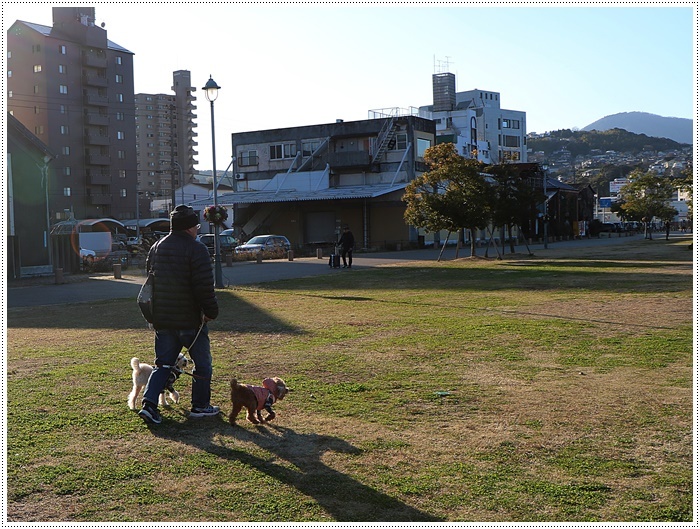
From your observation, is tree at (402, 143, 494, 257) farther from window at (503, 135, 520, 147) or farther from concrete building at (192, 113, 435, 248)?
window at (503, 135, 520, 147)

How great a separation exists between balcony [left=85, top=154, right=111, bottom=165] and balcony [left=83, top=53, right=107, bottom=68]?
7993 mm

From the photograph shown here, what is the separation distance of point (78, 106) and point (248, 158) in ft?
63.9

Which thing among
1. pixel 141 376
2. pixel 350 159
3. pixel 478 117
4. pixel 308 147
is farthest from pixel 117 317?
pixel 478 117

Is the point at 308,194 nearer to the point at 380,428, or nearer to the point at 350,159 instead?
the point at 350,159

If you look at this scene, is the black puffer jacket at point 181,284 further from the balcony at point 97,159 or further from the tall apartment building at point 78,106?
the balcony at point 97,159

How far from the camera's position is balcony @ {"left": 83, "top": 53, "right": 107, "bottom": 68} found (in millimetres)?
70375

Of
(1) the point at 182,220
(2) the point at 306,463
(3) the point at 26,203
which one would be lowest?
(2) the point at 306,463

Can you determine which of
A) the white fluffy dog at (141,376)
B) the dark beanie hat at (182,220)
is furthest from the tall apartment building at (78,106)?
the dark beanie hat at (182,220)

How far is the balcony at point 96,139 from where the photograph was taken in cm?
7100

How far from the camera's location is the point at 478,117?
366 feet

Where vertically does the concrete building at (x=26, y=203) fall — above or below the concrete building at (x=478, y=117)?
below

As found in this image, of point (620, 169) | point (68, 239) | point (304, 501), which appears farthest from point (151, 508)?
point (620, 169)
